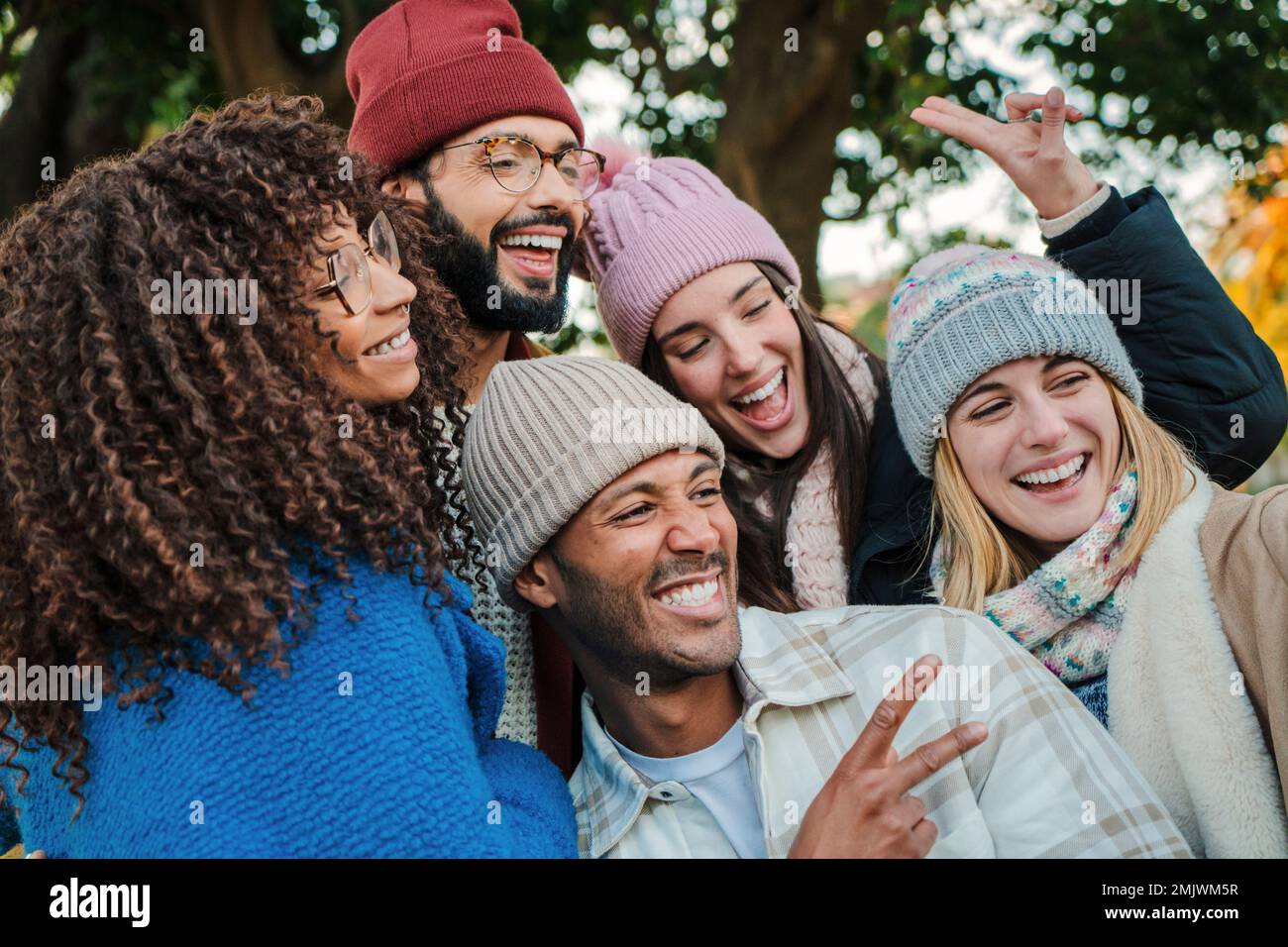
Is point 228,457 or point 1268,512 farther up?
point 228,457

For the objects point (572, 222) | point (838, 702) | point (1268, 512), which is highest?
point (572, 222)

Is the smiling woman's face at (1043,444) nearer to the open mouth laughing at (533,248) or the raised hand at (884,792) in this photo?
the raised hand at (884,792)

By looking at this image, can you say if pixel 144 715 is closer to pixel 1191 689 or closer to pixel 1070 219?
pixel 1191 689

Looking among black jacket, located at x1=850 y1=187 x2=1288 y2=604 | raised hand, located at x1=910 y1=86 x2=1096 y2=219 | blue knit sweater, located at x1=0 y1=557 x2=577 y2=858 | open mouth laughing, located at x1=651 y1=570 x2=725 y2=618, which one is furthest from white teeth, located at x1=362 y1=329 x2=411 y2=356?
raised hand, located at x1=910 y1=86 x2=1096 y2=219

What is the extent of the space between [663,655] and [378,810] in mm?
889

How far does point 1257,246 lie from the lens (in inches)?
582

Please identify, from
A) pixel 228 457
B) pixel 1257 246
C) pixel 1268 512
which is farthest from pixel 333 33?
pixel 1257 246

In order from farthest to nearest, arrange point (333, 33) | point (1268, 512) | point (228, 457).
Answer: point (333, 33) < point (1268, 512) < point (228, 457)

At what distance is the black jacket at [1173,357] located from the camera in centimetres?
361

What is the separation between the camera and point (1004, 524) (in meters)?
3.54

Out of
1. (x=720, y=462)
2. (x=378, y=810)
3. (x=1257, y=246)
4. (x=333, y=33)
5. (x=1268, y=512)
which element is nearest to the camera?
(x=378, y=810)

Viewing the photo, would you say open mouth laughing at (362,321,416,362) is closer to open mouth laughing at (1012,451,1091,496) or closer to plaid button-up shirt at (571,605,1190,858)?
plaid button-up shirt at (571,605,1190,858)

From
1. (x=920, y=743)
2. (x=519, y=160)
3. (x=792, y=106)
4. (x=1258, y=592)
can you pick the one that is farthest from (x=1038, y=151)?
(x=792, y=106)

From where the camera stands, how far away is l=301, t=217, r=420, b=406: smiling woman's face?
277 centimetres
